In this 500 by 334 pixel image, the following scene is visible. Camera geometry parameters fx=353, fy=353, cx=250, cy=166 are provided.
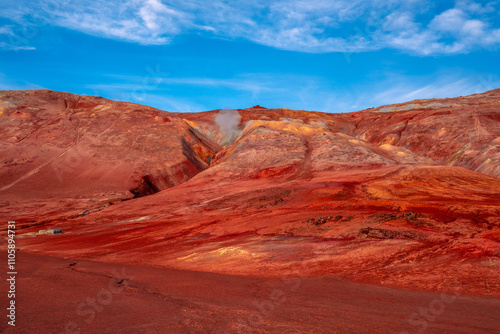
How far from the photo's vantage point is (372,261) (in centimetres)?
1197

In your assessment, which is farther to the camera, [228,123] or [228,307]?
[228,123]

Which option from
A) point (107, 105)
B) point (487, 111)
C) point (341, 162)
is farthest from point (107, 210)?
point (487, 111)

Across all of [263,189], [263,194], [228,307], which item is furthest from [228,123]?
[228,307]

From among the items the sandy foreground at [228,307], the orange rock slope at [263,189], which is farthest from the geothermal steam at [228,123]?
the sandy foreground at [228,307]

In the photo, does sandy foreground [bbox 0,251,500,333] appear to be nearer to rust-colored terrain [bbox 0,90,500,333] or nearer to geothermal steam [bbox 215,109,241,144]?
rust-colored terrain [bbox 0,90,500,333]

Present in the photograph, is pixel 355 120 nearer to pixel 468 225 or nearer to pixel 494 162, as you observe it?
pixel 494 162

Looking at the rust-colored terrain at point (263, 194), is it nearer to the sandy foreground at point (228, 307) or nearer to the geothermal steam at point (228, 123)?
the sandy foreground at point (228, 307)

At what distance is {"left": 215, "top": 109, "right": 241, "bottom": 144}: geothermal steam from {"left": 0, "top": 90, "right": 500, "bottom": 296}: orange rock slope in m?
0.34

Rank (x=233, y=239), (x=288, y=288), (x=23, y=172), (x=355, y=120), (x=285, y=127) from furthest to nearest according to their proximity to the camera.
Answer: (x=355, y=120), (x=285, y=127), (x=23, y=172), (x=233, y=239), (x=288, y=288)

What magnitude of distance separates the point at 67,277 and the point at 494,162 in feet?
136

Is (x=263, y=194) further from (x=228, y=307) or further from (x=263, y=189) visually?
(x=228, y=307)

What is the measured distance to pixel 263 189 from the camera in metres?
30.3

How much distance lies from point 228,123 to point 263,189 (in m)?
41.9

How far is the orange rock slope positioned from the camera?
12.9m
